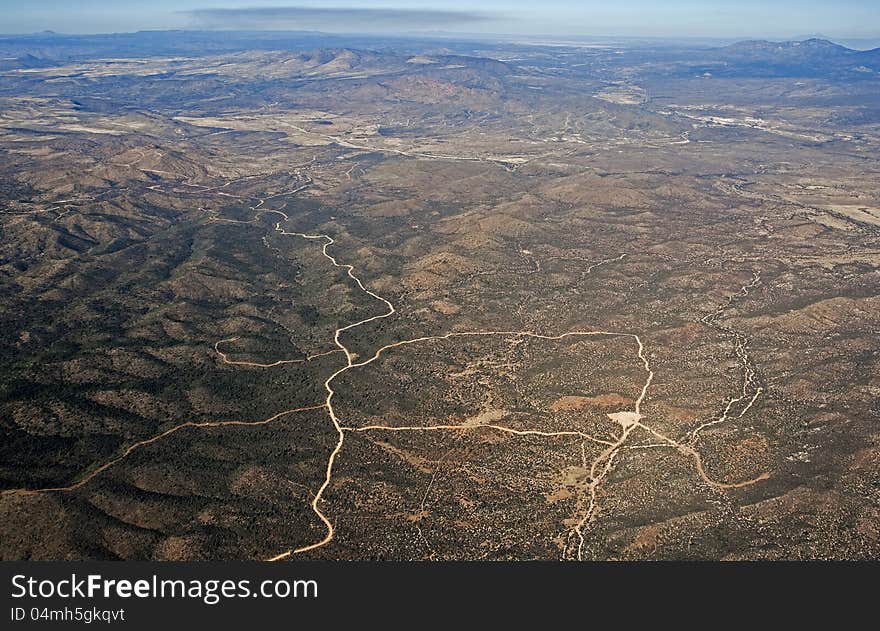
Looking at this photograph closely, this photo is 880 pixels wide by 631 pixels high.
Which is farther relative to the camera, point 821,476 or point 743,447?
point 743,447

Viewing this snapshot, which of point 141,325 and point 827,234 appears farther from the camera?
point 827,234

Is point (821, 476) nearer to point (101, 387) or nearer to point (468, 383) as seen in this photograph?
point (468, 383)

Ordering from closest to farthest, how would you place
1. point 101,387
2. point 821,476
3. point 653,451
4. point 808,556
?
point 808,556 < point 821,476 < point 653,451 < point 101,387

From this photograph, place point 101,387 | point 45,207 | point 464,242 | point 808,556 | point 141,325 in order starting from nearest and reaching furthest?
point 808,556
point 101,387
point 141,325
point 464,242
point 45,207

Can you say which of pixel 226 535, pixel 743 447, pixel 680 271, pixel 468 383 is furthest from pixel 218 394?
pixel 680 271

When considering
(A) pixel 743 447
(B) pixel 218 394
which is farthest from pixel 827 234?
(B) pixel 218 394

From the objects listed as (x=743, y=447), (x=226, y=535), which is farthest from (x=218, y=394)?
(x=743, y=447)

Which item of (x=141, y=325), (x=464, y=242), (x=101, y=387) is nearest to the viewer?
(x=101, y=387)

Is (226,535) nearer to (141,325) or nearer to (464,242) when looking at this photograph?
(141,325)

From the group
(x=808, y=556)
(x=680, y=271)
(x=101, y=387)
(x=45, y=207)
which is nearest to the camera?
(x=808, y=556)
